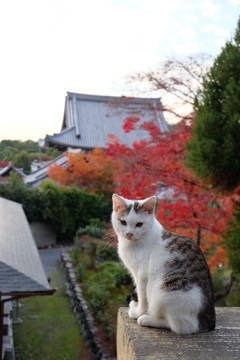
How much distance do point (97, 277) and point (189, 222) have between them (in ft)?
17.4

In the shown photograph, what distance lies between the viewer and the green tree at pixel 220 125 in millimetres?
5746

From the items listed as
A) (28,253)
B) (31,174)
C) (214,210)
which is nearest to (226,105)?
(214,210)

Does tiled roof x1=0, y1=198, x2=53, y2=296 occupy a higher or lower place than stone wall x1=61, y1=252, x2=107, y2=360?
higher

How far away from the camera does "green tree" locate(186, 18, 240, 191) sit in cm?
575

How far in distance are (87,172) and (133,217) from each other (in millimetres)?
16482

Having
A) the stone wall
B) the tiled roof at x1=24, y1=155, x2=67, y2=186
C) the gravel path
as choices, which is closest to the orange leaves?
the tiled roof at x1=24, y1=155, x2=67, y2=186

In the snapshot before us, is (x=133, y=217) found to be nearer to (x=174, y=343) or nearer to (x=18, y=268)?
(x=174, y=343)

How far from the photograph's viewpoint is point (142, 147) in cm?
838

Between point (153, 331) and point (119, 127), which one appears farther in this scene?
point (119, 127)

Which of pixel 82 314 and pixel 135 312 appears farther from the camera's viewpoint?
pixel 82 314

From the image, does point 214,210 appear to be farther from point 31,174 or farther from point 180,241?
point 31,174

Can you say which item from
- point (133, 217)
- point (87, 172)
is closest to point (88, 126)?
point (87, 172)

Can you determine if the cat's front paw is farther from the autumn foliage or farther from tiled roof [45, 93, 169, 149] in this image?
tiled roof [45, 93, 169, 149]

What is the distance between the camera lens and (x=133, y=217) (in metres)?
2.27
